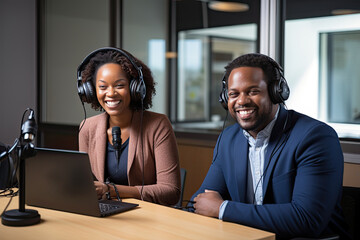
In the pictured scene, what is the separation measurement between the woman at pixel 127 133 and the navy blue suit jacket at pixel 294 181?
1.33 ft

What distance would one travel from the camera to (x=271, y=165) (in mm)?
1735

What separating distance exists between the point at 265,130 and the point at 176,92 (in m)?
2.42

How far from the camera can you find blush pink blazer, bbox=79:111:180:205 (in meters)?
2.17

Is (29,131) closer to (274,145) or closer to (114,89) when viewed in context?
(114,89)

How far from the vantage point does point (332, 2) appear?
2820mm

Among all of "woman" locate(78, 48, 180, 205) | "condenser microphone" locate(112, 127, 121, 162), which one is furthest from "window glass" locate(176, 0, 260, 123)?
"condenser microphone" locate(112, 127, 121, 162)

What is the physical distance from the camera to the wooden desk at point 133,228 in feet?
4.63

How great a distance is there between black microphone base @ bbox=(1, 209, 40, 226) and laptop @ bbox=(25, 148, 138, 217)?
116 mm

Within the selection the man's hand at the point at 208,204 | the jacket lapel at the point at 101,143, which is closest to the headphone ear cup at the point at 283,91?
the man's hand at the point at 208,204

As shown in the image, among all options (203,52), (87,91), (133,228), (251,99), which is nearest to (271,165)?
(251,99)

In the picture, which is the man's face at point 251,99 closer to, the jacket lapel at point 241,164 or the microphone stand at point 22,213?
the jacket lapel at point 241,164

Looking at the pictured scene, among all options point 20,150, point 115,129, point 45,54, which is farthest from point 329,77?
point 45,54

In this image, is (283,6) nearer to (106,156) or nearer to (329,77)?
(329,77)

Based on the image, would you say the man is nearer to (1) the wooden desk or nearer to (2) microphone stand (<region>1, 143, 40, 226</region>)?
(1) the wooden desk
